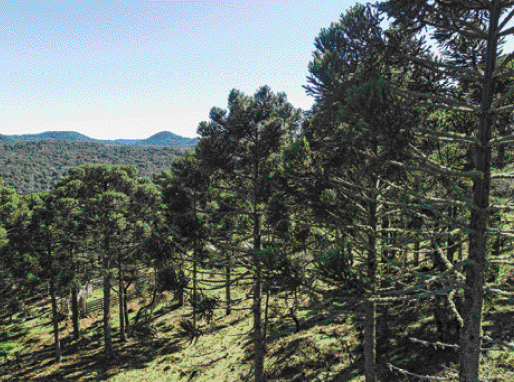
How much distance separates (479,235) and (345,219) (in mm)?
3046

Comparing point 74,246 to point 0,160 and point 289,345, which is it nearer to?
point 289,345

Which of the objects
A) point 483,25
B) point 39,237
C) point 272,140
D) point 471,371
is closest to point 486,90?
point 483,25

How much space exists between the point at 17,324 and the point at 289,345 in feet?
90.7

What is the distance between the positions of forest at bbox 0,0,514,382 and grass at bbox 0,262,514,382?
12cm

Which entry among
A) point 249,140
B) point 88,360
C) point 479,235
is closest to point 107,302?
point 88,360

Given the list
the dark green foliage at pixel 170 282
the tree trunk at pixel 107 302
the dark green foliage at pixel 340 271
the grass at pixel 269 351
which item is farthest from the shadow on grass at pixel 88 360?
the dark green foliage at pixel 340 271

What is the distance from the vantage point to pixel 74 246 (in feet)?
67.9

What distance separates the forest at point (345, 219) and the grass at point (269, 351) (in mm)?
119

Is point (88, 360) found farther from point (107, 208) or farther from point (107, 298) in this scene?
point (107, 208)

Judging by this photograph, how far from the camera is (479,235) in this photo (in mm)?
4855

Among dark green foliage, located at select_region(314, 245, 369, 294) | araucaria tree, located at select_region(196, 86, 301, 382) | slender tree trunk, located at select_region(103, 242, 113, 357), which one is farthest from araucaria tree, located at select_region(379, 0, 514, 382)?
slender tree trunk, located at select_region(103, 242, 113, 357)

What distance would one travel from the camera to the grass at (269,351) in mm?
10562

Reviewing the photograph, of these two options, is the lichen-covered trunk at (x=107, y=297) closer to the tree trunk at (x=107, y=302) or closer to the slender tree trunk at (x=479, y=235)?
the tree trunk at (x=107, y=302)

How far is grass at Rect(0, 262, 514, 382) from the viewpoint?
10.6 m
